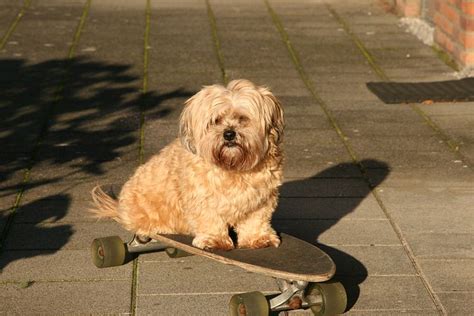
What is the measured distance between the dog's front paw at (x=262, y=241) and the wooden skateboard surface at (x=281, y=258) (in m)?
0.05

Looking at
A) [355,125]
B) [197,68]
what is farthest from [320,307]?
[197,68]

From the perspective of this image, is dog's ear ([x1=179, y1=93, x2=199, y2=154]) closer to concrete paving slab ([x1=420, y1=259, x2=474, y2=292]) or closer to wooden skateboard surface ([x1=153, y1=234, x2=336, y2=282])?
wooden skateboard surface ([x1=153, y1=234, x2=336, y2=282])

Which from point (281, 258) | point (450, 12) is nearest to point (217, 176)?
point (281, 258)

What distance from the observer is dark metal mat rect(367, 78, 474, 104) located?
12672 mm

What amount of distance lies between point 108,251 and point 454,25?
8.21 metres

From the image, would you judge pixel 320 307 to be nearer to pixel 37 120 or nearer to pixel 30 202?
pixel 30 202

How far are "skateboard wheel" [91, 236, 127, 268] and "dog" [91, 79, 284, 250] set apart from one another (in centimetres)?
17

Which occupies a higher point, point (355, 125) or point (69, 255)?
point (69, 255)

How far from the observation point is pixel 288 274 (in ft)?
22.4

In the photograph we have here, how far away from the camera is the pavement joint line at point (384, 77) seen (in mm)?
11008

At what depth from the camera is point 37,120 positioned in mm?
11906

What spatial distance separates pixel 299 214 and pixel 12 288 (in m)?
2.69

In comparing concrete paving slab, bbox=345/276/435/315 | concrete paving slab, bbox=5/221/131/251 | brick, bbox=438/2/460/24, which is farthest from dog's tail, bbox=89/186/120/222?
brick, bbox=438/2/460/24

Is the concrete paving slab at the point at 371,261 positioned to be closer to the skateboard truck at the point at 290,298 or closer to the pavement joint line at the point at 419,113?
the pavement joint line at the point at 419,113
